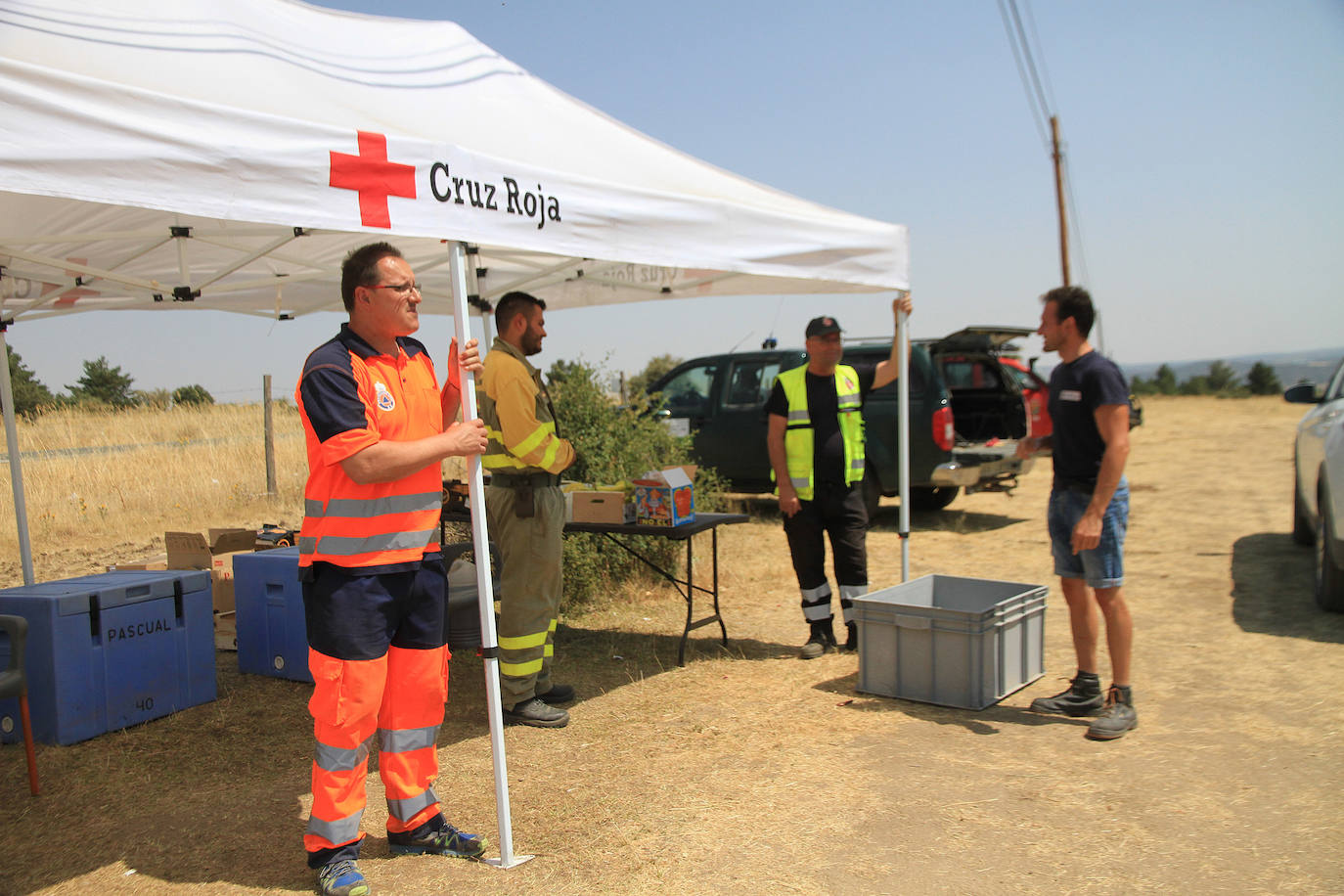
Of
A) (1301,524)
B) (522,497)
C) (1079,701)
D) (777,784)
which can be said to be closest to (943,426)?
(1301,524)

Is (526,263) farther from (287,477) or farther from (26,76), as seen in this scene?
(287,477)

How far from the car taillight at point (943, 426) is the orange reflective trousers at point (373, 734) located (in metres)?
6.72

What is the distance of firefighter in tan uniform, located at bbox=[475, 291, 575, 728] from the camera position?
13.9 feet

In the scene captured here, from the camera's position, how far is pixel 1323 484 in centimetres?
587

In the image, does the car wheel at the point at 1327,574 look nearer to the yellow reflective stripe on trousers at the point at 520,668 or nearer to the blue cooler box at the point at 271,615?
the yellow reflective stripe on trousers at the point at 520,668

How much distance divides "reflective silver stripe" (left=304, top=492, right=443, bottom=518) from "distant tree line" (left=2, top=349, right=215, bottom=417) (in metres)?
10.1

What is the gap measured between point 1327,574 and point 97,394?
19.7 metres

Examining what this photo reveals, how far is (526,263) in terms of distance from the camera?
593 centimetres

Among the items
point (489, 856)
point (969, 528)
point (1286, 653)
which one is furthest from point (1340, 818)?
point (969, 528)

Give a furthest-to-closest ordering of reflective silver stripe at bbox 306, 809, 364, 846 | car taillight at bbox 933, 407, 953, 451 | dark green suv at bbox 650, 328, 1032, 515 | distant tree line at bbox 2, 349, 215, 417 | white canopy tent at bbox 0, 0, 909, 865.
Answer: distant tree line at bbox 2, 349, 215, 417, dark green suv at bbox 650, 328, 1032, 515, car taillight at bbox 933, 407, 953, 451, reflective silver stripe at bbox 306, 809, 364, 846, white canopy tent at bbox 0, 0, 909, 865

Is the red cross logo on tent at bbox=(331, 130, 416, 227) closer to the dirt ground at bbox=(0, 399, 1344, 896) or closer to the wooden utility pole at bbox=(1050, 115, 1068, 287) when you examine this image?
the dirt ground at bbox=(0, 399, 1344, 896)

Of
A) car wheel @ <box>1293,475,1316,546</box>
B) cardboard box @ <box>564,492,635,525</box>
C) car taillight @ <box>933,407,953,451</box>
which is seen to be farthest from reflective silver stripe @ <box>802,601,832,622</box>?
car wheel @ <box>1293,475,1316,546</box>

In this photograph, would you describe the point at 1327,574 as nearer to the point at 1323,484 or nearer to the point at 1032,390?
the point at 1323,484

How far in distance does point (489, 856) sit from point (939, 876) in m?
1.46
